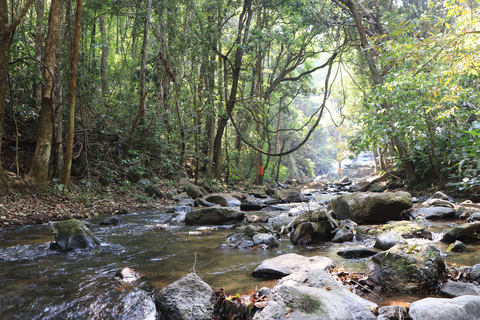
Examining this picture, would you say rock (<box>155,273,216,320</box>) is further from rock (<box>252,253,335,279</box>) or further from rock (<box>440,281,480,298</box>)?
rock (<box>440,281,480,298</box>)

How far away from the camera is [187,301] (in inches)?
→ 84.8

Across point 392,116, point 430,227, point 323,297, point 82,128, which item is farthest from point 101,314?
point 392,116

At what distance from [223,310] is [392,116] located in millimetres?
7437

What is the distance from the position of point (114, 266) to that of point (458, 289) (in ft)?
10.2

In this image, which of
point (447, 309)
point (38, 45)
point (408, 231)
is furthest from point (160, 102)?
point (447, 309)

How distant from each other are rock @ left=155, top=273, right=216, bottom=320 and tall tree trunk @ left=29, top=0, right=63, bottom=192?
575 cm

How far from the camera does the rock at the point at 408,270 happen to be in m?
2.39

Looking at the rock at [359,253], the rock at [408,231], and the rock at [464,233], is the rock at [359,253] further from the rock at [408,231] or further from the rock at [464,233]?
the rock at [464,233]

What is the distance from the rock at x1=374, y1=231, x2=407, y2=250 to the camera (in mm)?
3592

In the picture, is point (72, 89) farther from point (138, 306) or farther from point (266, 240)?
point (138, 306)

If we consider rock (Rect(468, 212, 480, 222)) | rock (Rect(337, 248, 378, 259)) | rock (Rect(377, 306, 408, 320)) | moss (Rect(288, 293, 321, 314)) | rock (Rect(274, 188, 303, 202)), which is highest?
rock (Rect(468, 212, 480, 222))

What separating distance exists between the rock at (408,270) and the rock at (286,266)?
1.43ft

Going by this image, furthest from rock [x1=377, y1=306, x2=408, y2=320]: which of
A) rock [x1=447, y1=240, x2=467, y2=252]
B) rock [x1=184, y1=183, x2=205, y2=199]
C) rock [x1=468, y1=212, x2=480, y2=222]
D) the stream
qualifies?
rock [x1=184, y1=183, x2=205, y2=199]

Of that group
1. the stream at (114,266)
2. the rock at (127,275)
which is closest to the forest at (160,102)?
the stream at (114,266)
